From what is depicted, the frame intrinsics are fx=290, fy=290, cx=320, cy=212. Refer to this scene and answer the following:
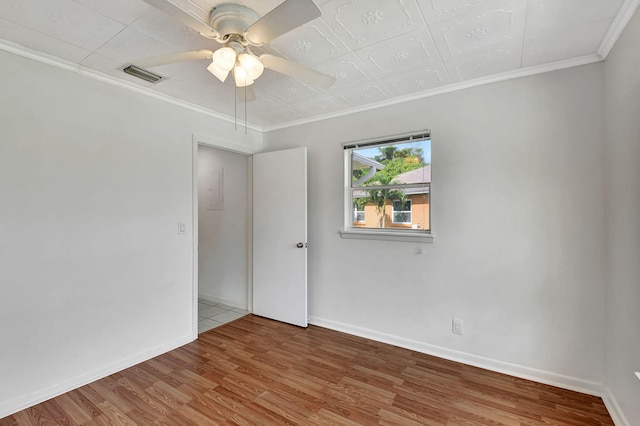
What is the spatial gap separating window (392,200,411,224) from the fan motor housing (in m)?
1.99

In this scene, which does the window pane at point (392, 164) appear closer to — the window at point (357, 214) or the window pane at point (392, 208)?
the window pane at point (392, 208)

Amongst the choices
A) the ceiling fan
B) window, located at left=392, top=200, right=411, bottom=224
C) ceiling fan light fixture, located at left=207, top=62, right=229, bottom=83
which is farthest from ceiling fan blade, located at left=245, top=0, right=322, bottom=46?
window, located at left=392, top=200, right=411, bottom=224

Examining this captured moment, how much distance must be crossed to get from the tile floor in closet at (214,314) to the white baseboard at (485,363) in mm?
1249

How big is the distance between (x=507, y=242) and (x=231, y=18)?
96.1 inches

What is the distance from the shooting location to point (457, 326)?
2.50 m

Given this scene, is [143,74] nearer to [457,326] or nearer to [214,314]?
[214,314]

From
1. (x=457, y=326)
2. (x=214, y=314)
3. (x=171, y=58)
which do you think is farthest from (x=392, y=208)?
(x=214, y=314)

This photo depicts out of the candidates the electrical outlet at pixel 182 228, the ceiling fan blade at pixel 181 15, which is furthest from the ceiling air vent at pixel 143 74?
the electrical outlet at pixel 182 228

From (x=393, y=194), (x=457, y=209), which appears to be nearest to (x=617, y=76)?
(x=457, y=209)

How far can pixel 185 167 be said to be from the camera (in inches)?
112

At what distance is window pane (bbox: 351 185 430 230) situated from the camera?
2748mm

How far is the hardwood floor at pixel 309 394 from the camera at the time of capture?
5.98 ft

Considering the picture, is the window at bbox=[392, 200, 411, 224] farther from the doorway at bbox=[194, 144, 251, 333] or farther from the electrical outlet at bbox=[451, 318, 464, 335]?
the doorway at bbox=[194, 144, 251, 333]

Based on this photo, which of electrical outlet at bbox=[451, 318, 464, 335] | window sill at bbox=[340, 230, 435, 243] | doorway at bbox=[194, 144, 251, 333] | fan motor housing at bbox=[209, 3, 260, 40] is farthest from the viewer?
doorway at bbox=[194, 144, 251, 333]
